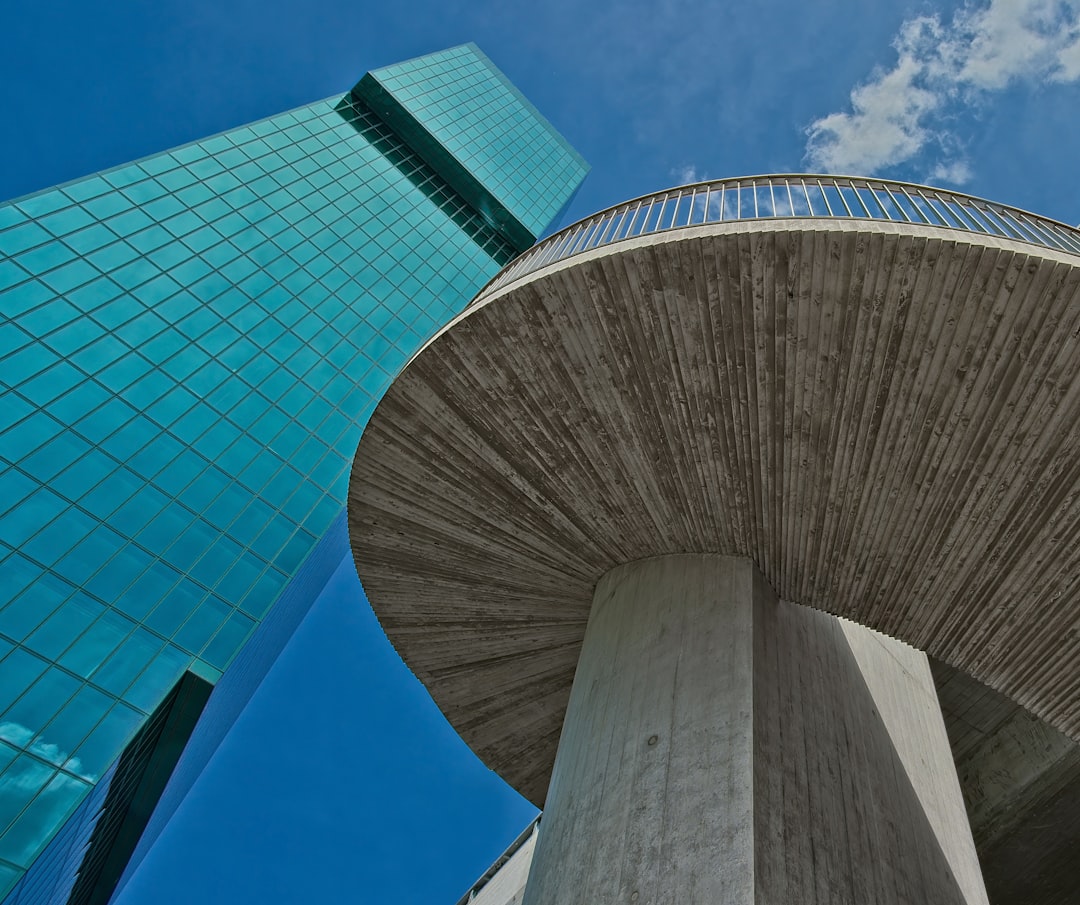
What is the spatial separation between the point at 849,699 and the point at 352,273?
29.2 m

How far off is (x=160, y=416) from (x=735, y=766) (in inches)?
807

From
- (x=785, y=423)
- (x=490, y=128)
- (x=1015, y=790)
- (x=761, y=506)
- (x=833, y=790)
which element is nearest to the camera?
(x=833, y=790)

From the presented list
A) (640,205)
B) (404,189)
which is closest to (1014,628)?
(640,205)

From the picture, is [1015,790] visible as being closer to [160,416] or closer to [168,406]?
[160,416]

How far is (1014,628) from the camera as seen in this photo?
849 cm

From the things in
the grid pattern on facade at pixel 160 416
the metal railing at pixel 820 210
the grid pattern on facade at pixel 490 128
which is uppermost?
the grid pattern on facade at pixel 490 128

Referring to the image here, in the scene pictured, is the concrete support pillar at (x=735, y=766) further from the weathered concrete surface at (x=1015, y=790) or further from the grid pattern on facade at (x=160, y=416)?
the grid pattern on facade at (x=160, y=416)

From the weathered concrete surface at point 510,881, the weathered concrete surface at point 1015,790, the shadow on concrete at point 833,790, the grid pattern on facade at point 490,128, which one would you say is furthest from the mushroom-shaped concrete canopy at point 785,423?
the grid pattern on facade at point 490,128

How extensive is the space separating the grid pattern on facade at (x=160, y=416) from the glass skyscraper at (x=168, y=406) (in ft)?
0.19

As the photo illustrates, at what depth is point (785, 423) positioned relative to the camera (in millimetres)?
7867

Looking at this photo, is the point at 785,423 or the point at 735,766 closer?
the point at 735,766

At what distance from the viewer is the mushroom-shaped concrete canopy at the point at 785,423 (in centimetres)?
667

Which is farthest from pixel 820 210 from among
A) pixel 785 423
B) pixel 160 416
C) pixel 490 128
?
pixel 490 128

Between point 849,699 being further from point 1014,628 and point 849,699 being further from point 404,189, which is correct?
point 404,189
